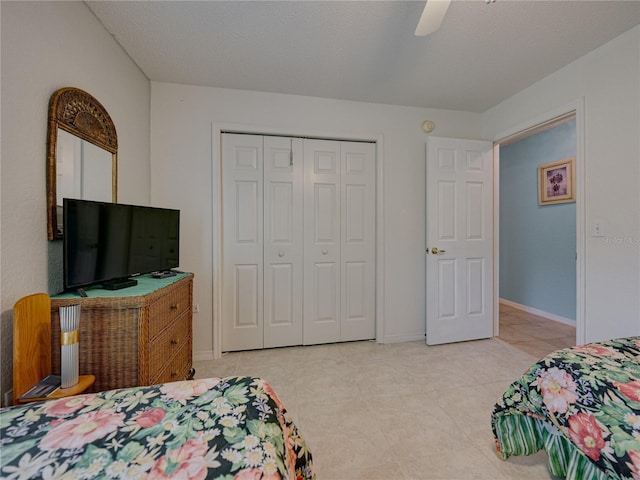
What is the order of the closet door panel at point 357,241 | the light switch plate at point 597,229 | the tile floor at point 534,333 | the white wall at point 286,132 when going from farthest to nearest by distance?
Result: the closet door panel at point 357,241, the tile floor at point 534,333, the white wall at point 286,132, the light switch plate at point 597,229

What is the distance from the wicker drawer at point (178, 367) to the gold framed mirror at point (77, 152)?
91 centimetres

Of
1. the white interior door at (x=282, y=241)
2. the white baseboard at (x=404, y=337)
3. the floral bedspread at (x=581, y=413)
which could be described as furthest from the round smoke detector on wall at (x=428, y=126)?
the floral bedspread at (x=581, y=413)

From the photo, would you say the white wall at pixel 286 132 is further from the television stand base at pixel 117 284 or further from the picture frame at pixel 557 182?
the picture frame at pixel 557 182

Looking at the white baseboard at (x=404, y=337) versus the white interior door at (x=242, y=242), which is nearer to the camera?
the white interior door at (x=242, y=242)

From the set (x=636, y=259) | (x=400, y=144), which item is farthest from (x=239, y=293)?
(x=636, y=259)

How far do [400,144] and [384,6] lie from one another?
1.37 m

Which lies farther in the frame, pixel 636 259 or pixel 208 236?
pixel 208 236

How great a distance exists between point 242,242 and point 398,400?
6.00ft

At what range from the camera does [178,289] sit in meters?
1.72

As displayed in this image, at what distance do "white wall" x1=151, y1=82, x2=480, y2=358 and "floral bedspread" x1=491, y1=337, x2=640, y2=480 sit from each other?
60.2 inches

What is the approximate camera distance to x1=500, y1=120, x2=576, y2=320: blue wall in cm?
323

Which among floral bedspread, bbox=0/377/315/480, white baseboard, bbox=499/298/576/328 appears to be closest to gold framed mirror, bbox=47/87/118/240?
floral bedspread, bbox=0/377/315/480

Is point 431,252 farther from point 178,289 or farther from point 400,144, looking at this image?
point 178,289

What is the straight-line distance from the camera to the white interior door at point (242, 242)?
8.14 feet
